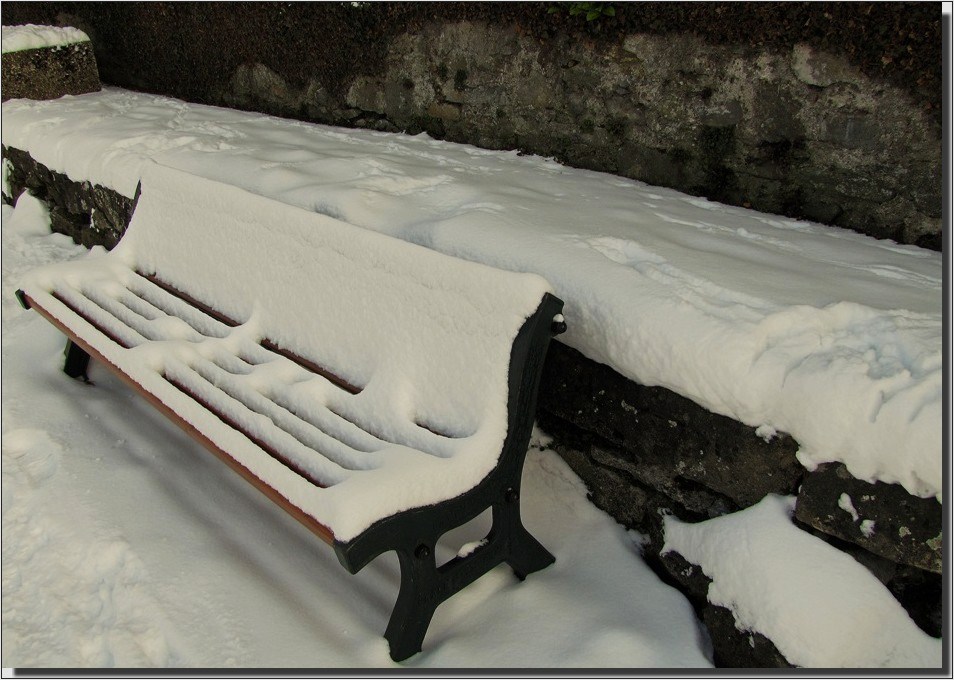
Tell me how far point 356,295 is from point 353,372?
0.75 ft

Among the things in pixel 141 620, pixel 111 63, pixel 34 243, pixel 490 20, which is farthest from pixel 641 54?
pixel 111 63

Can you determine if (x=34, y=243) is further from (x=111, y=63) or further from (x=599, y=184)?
(x=599, y=184)

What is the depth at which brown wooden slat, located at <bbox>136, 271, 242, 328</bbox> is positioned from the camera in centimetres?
282

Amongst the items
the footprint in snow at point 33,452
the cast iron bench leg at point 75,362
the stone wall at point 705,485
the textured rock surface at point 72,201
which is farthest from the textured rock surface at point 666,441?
the textured rock surface at point 72,201

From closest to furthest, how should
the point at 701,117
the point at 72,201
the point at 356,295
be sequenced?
1. the point at 356,295
2. the point at 701,117
3. the point at 72,201

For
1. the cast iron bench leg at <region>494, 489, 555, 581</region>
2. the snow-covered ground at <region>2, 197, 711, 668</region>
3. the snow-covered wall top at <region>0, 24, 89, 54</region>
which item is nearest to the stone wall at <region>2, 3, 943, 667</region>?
the snow-covered ground at <region>2, 197, 711, 668</region>

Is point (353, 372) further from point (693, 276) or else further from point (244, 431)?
point (693, 276)

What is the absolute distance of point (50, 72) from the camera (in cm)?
572

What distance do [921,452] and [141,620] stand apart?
6.26 feet

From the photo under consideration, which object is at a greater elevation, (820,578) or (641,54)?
(641,54)

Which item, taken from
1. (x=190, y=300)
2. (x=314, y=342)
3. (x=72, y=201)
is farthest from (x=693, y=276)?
(x=72, y=201)

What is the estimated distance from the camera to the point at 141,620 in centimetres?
205

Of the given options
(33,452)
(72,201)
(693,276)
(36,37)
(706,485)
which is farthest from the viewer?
(36,37)

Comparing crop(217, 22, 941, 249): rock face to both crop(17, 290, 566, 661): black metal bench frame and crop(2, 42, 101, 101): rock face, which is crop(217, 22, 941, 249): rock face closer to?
crop(17, 290, 566, 661): black metal bench frame
